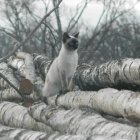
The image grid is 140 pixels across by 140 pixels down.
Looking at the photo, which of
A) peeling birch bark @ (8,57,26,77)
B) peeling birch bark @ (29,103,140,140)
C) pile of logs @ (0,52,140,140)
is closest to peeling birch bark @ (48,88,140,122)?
pile of logs @ (0,52,140,140)

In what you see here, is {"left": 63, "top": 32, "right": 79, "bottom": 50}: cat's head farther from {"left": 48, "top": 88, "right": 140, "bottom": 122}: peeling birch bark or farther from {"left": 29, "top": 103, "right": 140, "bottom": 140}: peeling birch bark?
{"left": 29, "top": 103, "right": 140, "bottom": 140}: peeling birch bark

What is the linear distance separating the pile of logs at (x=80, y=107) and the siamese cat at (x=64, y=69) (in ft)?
0.73

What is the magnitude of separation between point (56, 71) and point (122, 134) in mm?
5418

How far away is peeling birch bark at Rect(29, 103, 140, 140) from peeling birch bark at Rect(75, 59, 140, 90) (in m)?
1.51

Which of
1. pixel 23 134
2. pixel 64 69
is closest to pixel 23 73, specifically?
pixel 64 69

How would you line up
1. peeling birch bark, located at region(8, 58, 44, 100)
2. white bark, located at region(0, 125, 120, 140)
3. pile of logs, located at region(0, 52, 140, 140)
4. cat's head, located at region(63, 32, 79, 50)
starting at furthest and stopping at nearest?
cat's head, located at region(63, 32, 79, 50)
peeling birch bark, located at region(8, 58, 44, 100)
pile of logs, located at region(0, 52, 140, 140)
white bark, located at region(0, 125, 120, 140)

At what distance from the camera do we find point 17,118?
805 centimetres

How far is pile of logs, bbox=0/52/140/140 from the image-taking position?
17.9 ft

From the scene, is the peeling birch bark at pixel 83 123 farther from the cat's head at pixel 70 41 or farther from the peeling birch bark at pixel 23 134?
the cat's head at pixel 70 41

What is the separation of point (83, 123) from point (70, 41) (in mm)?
4549

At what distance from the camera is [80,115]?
20.0 ft

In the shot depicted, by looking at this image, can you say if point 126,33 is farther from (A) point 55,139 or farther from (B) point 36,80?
(A) point 55,139

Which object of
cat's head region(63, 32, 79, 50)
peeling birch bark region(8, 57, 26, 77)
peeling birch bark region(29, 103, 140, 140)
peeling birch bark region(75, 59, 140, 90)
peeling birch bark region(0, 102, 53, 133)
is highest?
cat's head region(63, 32, 79, 50)

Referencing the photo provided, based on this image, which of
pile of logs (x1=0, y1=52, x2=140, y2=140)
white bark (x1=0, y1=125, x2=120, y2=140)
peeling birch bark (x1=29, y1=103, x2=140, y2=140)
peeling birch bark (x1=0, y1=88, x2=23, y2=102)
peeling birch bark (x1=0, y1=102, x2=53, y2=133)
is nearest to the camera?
white bark (x1=0, y1=125, x2=120, y2=140)
